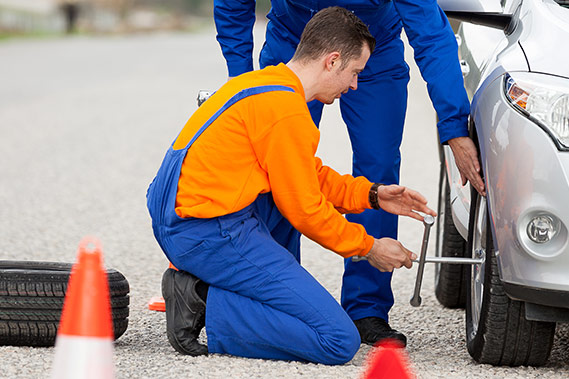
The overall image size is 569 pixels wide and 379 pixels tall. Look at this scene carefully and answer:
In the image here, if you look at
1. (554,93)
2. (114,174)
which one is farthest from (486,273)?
(114,174)

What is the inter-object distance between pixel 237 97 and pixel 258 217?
0.46 m

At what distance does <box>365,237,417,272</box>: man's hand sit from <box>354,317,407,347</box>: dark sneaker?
0.48 meters

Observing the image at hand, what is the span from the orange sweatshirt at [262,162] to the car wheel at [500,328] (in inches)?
18.4

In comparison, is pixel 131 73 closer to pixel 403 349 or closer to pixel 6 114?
pixel 6 114

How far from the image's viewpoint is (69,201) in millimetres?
7785

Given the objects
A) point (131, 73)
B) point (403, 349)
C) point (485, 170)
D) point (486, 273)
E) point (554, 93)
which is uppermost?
point (554, 93)

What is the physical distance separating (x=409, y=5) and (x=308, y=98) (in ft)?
1.72

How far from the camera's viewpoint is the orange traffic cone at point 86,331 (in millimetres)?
2559

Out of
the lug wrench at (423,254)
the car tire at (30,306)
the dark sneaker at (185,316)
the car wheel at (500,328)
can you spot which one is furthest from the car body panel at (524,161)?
the car tire at (30,306)

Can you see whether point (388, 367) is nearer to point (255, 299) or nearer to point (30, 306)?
point (255, 299)

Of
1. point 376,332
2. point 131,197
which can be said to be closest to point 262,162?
point 376,332

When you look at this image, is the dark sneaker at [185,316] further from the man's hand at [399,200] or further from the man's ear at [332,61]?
the man's ear at [332,61]

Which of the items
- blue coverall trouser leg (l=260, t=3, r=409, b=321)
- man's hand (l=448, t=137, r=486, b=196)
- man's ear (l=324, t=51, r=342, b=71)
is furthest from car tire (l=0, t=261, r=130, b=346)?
man's hand (l=448, t=137, r=486, b=196)

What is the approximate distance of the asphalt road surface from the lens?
3568 millimetres
